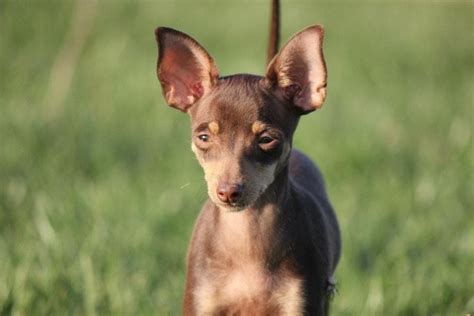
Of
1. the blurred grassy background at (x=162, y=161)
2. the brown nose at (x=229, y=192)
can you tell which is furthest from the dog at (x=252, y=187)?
the blurred grassy background at (x=162, y=161)

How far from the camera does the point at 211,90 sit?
4.18 m

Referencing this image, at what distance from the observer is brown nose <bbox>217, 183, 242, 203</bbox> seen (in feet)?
12.4

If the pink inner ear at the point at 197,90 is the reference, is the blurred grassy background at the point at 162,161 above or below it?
below

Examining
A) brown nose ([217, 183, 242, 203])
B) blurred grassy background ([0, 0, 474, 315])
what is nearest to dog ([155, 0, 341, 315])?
brown nose ([217, 183, 242, 203])

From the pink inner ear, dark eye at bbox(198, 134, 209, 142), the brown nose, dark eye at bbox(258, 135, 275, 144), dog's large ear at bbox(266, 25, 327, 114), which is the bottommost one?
the brown nose

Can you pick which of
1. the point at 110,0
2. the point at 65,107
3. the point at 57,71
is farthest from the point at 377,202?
the point at 110,0

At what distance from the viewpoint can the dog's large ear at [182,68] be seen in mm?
4266

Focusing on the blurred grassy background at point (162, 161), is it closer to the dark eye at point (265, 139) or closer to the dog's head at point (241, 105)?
the dog's head at point (241, 105)

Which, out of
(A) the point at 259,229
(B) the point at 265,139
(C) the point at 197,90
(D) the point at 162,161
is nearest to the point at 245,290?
(A) the point at 259,229

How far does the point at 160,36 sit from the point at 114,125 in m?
4.82

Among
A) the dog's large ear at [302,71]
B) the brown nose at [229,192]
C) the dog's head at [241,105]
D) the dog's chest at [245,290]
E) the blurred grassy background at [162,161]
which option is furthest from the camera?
the blurred grassy background at [162,161]

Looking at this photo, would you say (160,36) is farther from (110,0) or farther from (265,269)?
(110,0)

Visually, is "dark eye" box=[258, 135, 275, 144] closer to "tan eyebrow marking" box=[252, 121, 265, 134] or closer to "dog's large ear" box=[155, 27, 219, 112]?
"tan eyebrow marking" box=[252, 121, 265, 134]

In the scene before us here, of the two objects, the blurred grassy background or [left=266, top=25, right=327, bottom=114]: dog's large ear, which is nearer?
[left=266, top=25, right=327, bottom=114]: dog's large ear
